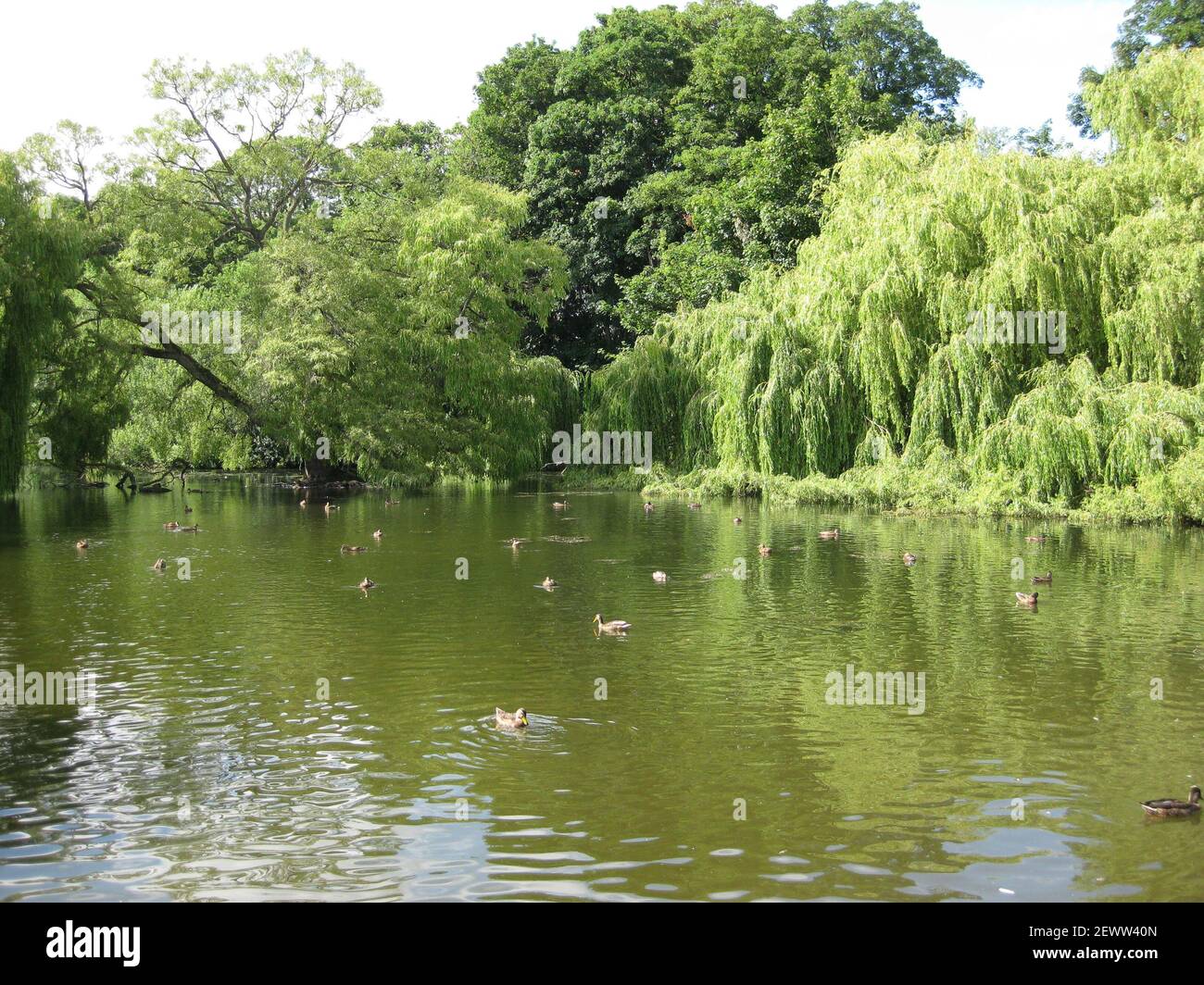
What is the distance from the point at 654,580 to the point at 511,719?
8808 mm

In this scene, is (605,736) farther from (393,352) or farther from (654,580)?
(393,352)

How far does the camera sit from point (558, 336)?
5419cm

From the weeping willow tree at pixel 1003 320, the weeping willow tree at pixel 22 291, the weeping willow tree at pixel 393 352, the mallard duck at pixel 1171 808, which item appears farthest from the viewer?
the weeping willow tree at pixel 393 352

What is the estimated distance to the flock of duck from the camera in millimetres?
7770

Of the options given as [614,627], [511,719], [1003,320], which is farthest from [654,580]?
[1003,320]

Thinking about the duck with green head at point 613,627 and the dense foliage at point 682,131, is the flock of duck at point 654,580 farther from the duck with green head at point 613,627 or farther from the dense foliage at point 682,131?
the dense foliage at point 682,131

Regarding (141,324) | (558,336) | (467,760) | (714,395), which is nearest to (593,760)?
(467,760)

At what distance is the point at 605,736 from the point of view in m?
9.76

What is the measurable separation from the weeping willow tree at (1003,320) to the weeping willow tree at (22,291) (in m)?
17.9

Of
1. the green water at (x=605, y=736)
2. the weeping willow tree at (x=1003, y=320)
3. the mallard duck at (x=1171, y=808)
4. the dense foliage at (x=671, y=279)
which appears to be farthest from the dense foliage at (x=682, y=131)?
the mallard duck at (x=1171, y=808)

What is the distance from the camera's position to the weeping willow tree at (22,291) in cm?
2744

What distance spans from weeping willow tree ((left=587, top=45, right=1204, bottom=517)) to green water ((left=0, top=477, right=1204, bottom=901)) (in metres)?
6.09

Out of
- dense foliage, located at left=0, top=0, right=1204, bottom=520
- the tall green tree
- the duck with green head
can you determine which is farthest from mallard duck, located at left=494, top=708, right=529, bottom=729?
the tall green tree
